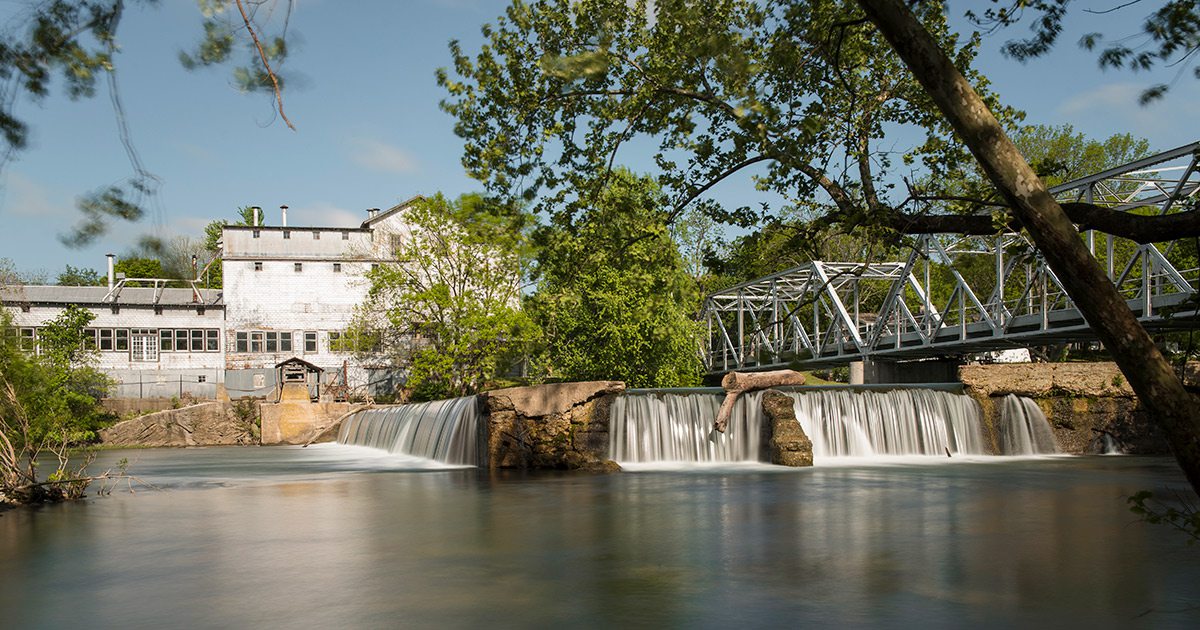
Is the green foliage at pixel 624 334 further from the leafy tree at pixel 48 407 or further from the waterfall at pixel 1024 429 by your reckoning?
the leafy tree at pixel 48 407

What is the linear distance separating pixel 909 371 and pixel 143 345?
142ft

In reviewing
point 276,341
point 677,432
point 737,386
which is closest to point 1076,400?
point 737,386

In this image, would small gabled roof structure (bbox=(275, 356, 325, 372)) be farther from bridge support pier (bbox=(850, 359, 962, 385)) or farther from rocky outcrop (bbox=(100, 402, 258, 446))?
bridge support pier (bbox=(850, 359, 962, 385))

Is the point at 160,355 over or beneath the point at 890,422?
over

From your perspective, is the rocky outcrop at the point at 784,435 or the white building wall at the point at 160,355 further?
the white building wall at the point at 160,355

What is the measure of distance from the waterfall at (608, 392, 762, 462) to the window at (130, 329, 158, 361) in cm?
4247

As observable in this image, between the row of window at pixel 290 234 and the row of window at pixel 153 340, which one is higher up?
the row of window at pixel 290 234

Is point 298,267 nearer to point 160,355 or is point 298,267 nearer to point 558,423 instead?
point 160,355

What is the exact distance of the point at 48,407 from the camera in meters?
31.9

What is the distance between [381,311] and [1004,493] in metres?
42.1

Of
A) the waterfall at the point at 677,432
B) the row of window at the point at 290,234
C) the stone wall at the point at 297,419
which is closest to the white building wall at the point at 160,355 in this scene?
the row of window at the point at 290,234

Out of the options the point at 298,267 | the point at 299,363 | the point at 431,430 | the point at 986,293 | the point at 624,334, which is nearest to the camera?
the point at 431,430

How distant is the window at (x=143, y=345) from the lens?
186 feet

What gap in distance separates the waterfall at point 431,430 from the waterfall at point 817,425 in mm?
4202
